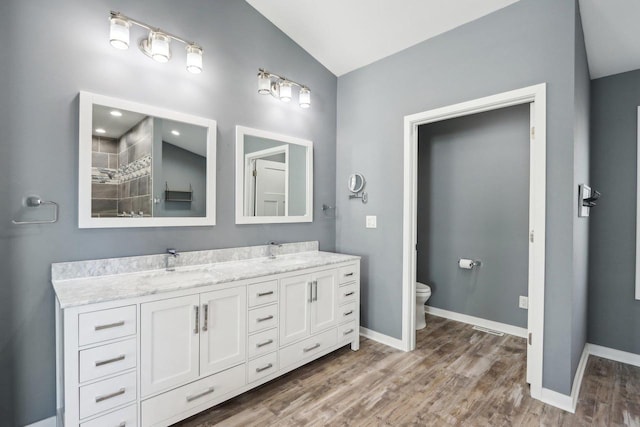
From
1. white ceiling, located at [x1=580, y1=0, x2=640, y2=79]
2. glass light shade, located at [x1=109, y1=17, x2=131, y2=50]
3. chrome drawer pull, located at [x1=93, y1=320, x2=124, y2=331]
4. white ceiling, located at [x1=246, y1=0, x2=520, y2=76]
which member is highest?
white ceiling, located at [x1=246, y1=0, x2=520, y2=76]

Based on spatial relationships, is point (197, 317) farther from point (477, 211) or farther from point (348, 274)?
point (477, 211)

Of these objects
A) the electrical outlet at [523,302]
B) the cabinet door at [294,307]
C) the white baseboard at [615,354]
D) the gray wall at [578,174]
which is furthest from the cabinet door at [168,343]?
the white baseboard at [615,354]

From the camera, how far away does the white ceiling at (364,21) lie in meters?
2.29

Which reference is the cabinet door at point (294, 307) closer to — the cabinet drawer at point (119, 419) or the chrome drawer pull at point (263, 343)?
the chrome drawer pull at point (263, 343)

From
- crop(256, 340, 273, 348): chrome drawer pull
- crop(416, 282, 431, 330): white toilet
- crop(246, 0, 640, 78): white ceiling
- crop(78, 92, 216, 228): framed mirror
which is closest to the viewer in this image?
crop(78, 92, 216, 228): framed mirror

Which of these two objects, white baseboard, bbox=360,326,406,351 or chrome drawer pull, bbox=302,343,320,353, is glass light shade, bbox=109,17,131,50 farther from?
white baseboard, bbox=360,326,406,351

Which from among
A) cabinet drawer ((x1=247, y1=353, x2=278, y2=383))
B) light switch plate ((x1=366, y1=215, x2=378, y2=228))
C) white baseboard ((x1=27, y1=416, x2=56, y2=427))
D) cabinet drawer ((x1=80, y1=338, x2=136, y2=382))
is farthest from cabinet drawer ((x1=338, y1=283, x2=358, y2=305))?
white baseboard ((x1=27, y1=416, x2=56, y2=427))

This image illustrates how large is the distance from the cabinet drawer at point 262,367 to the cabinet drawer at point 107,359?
71cm

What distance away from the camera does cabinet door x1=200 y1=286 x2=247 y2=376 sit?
1744 mm

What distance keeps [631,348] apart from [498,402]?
1567 millimetres

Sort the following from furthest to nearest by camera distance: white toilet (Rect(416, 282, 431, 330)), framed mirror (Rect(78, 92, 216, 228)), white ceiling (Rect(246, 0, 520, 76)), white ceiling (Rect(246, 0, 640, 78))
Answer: white toilet (Rect(416, 282, 431, 330)) → white ceiling (Rect(246, 0, 520, 76)) → white ceiling (Rect(246, 0, 640, 78)) → framed mirror (Rect(78, 92, 216, 228))

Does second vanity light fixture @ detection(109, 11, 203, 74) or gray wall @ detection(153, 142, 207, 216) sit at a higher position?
second vanity light fixture @ detection(109, 11, 203, 74)

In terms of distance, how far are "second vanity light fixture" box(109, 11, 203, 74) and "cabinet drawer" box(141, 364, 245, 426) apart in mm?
1972

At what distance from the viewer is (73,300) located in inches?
53.0
